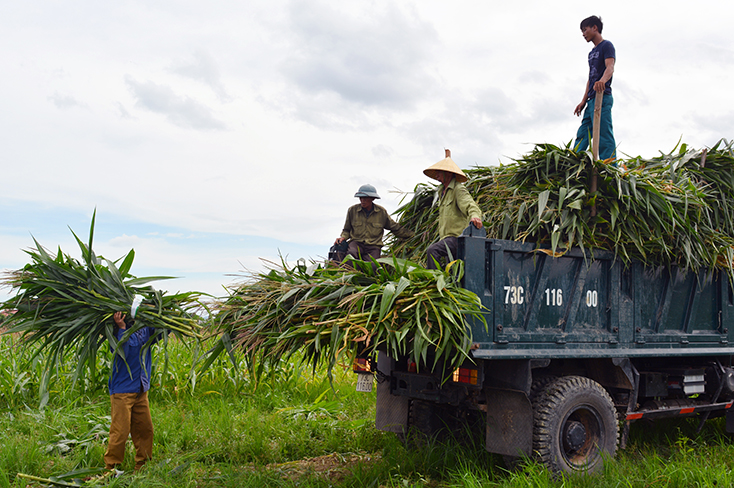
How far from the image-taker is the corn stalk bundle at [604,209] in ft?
16.3

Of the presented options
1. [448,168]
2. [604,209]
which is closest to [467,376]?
[448,168]

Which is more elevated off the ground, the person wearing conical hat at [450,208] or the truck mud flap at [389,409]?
the person wearing conical hat at [450,208]

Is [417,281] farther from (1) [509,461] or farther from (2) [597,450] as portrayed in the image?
(2) [597,450]

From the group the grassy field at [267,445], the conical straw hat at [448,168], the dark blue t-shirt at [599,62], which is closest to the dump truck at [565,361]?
the grassy field at [267,445]

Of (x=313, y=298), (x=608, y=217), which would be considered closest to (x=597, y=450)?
(x=608, y=217)

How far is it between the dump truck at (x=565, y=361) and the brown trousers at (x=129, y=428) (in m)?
1.82

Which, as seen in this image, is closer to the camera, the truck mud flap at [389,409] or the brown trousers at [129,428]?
the brown trousers at [129,428]

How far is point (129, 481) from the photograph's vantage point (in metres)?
4.57

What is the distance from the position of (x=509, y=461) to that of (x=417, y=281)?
1.76 metres

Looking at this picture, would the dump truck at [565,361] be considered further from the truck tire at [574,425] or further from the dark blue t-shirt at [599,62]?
the dark blue t-shirt at [599,62]

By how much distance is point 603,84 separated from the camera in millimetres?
6477

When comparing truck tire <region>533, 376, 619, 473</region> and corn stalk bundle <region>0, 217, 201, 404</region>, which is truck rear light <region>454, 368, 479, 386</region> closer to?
truck tire <region>533, 376, 619, 473</region>

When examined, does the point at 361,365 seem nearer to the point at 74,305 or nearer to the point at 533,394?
the point at 533,394

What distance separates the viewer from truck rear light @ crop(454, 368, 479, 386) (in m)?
4.58
